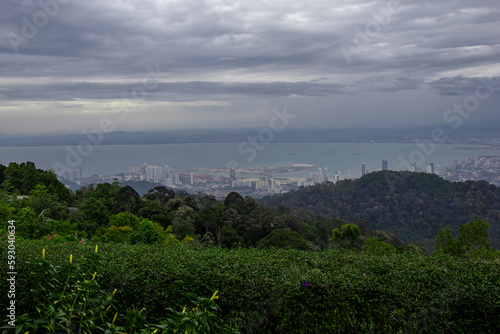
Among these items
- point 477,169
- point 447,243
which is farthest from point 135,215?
point 477,169

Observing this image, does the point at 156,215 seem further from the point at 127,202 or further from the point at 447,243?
the point at 447,243

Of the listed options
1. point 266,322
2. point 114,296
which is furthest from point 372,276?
point 114,296

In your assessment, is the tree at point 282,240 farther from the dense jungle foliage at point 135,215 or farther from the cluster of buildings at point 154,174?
the cluster of buildings at point 154,174

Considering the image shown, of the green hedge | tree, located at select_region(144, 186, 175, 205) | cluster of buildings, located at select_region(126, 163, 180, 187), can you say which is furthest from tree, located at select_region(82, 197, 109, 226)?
cluster of buildings, located at select_region(126, 163, 180, 187)

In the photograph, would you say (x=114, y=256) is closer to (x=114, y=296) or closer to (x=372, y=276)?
(x=114, y=296)

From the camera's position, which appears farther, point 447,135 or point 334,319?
point 447,135

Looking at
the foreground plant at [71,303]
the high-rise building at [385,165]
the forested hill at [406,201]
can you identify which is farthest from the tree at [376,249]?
the high-rise building at [385,165]
